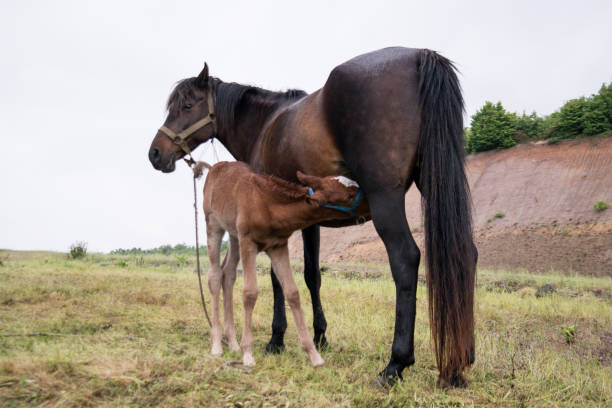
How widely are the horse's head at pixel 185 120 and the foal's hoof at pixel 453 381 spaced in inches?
184

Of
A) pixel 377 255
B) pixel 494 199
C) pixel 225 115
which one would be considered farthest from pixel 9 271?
pixel 494 199

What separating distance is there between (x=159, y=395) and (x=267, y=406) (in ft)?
2.56

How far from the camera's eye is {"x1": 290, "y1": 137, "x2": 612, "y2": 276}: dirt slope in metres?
23.1

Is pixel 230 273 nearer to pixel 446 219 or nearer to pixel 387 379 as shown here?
pixel 387 379

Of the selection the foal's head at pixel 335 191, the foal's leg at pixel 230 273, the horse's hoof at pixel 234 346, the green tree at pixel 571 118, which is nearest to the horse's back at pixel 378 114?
the foal's head at pixel 335 191

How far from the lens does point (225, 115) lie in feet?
21.1

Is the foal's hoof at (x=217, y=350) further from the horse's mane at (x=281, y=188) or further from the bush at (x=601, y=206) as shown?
the bush at (x=601, y=206)

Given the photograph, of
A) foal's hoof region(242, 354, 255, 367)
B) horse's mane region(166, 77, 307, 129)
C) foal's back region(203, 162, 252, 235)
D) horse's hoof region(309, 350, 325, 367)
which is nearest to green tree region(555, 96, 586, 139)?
horse's mane region(166, 77, 307, 129)

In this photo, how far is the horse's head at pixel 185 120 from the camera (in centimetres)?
644

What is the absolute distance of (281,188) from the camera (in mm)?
4316

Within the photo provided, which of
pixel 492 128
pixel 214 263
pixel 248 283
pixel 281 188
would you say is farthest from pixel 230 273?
pixel 492 128

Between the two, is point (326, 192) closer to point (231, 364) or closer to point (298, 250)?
point (231, 364)

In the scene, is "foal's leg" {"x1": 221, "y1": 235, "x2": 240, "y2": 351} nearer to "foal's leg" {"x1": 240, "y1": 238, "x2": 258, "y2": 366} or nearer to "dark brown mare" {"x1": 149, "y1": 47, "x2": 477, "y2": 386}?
"foal's leg" {"x1": 240, "y1": 238, "x2": 258, "y2": 366}

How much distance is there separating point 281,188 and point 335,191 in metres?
0.66
